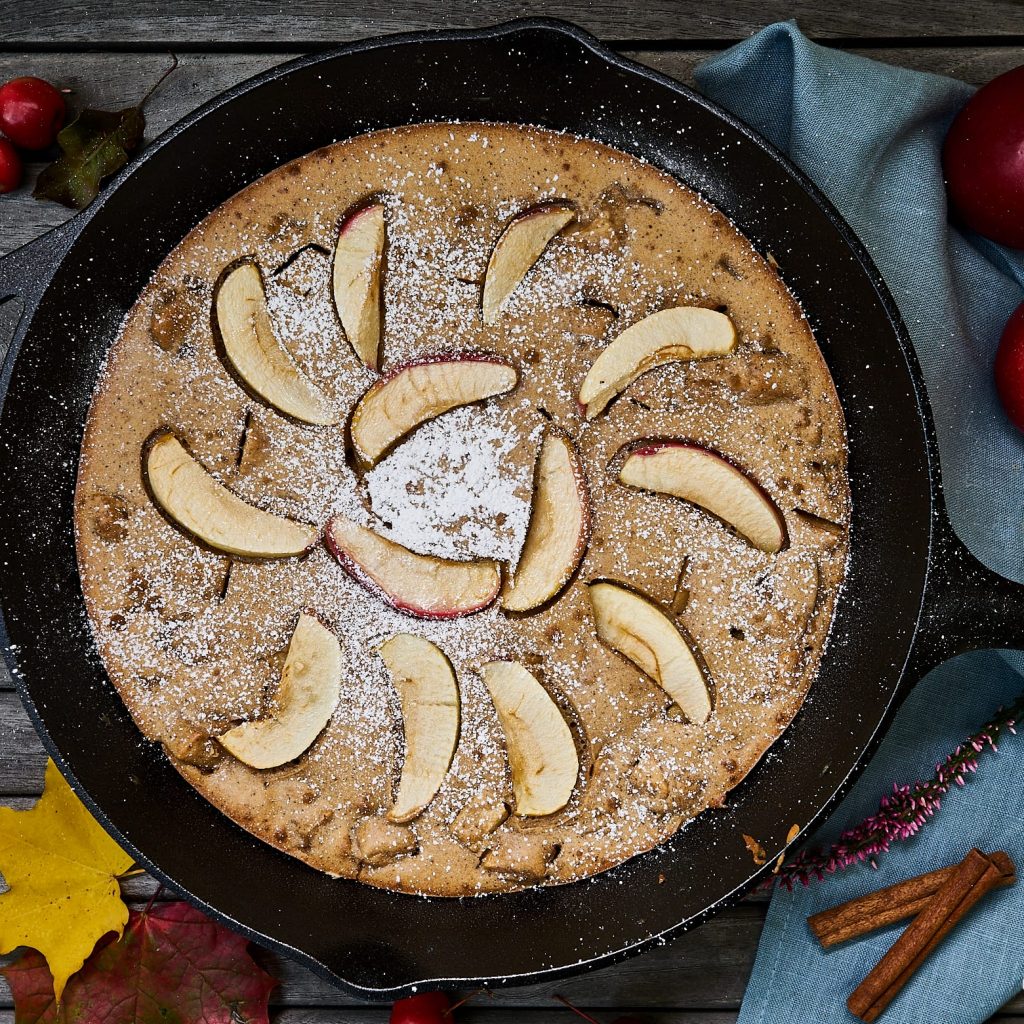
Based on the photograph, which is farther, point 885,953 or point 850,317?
point 885,953

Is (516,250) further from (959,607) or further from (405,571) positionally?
(959,607)

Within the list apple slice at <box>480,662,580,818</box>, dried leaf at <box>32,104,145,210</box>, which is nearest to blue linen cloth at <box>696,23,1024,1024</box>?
apple slice at <box>480,662,580,818</box>

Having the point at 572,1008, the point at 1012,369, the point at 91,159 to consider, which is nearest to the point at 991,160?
the point at 1012,369

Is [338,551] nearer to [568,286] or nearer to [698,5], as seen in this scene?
[568,286]

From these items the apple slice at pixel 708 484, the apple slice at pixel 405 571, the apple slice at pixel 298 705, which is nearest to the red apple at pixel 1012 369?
the apple slice at pixel 708 484

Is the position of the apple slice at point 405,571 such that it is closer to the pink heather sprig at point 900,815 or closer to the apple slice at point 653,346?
the apple slice at point 653,346

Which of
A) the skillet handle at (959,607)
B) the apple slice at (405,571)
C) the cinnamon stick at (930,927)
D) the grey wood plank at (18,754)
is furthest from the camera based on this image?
the grey wood plank at (18,754)

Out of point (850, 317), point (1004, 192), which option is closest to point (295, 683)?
point (850, 317)
